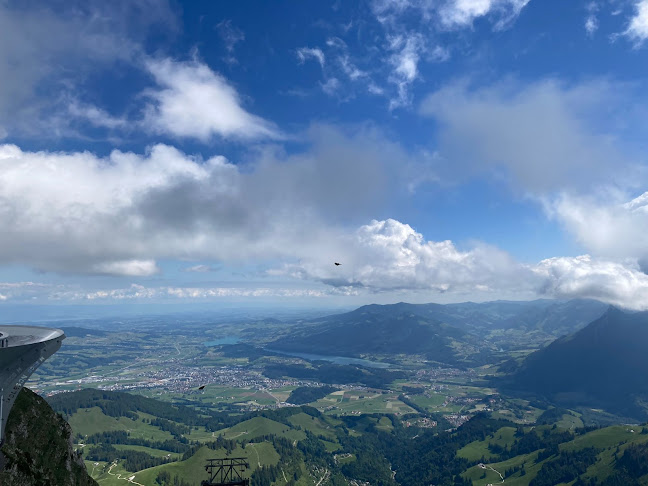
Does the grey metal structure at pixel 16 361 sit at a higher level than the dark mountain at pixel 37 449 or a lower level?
higher

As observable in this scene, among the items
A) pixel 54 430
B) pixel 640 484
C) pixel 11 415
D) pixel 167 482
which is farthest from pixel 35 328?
pixel 640 484

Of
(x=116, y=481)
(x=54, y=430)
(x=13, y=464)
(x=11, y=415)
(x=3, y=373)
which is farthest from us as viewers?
(x=116, y=481)

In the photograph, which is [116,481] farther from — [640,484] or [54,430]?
[640,484]

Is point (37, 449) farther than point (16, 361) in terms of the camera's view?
Yes

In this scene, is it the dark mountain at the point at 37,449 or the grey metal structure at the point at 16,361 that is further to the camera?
the dark mountain at the point at 37,449

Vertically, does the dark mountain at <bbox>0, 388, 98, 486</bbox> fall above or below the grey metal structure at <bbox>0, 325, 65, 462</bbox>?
below

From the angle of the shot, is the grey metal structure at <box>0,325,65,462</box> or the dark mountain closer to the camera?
the grey metal structure at <box>0,325,65,462</box>

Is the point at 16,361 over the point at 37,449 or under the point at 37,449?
over

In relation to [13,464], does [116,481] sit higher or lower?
lower
